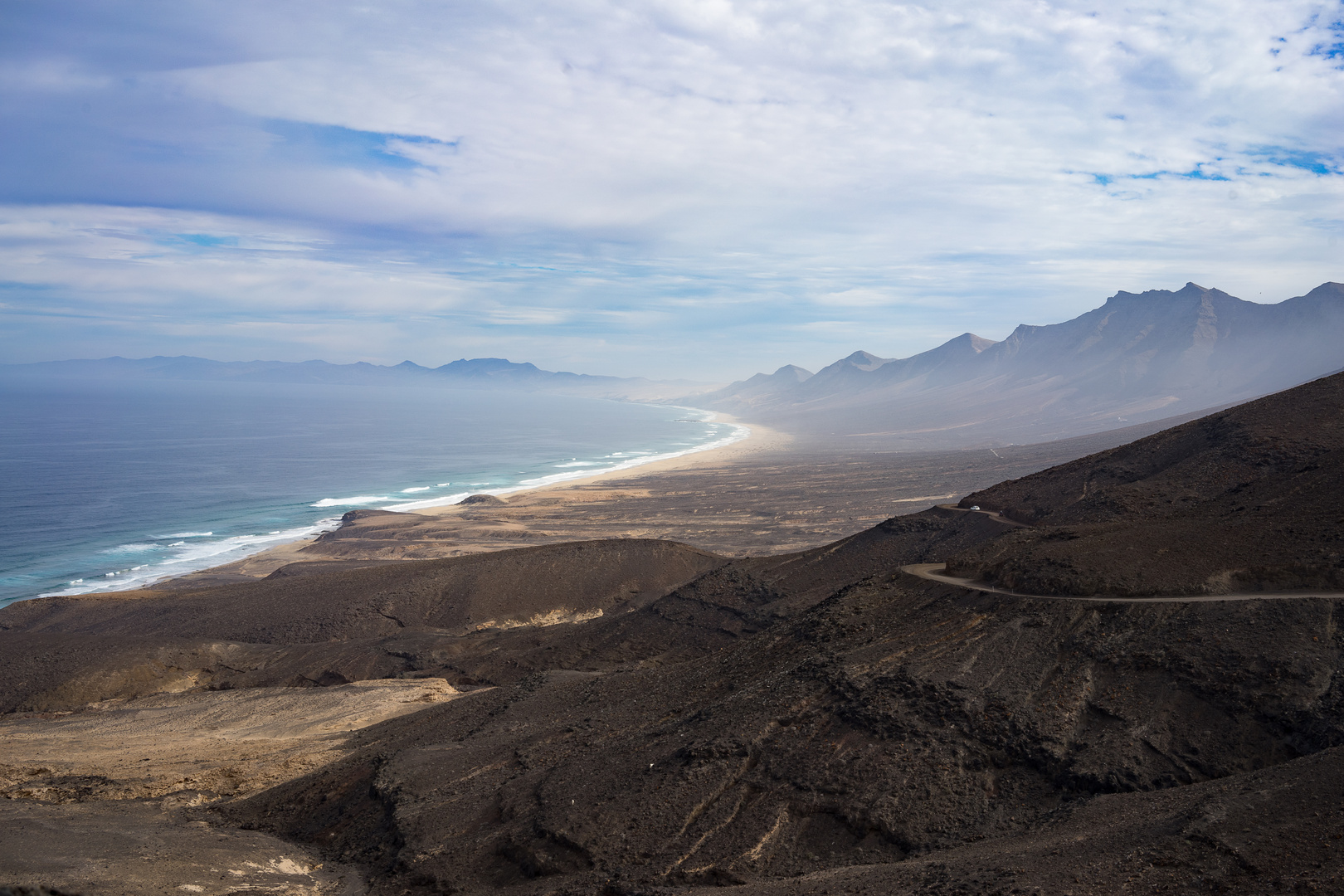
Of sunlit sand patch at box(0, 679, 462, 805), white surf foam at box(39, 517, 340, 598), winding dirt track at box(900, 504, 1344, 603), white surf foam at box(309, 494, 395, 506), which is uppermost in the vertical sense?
winding dirt track at box(900, 504, 1344, 603)

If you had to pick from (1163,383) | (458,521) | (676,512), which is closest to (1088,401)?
(1163,383)

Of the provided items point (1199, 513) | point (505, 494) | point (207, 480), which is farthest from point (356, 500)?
point (1199, 513)

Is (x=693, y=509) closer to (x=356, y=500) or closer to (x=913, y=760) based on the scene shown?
(x=356, y=500)

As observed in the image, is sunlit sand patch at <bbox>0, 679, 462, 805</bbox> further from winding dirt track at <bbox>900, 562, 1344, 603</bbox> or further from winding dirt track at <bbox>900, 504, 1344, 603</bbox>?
winding dirt track at <bbox>900, 562, 1344, 603</bbox>

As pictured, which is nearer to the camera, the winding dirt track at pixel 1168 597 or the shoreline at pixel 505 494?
the winding dirt track at pixel 1168 597

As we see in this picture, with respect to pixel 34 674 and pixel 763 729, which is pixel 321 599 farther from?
pixel 763 729

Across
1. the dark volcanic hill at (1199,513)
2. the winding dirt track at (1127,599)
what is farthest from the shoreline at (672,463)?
the winding dirt track at (1127,599)

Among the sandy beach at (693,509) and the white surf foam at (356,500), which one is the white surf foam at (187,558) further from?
the white surf foam at (356,500)

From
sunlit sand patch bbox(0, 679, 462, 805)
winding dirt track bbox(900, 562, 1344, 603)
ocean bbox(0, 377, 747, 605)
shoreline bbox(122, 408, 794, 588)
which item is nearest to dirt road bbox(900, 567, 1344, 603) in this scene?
winding dirt track bbox(900, 562, 1344, 603)
